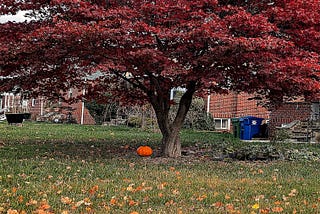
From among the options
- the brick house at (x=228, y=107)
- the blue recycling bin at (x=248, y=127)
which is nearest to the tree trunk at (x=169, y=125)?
the blue recycling bin at (x=248, y=127)

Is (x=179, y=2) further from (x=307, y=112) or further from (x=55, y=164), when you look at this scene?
(x=307, y=112)

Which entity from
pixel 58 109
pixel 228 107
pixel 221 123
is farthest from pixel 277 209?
pixel 58 109

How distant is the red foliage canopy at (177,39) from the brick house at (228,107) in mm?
12943

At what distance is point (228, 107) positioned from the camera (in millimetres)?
23922

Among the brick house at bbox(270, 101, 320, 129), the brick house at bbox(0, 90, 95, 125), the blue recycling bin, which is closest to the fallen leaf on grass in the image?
the brick house at bbox(270, 101, 320, 129)

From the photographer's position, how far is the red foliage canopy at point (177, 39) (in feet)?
25.8

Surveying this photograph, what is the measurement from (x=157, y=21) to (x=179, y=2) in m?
0.50

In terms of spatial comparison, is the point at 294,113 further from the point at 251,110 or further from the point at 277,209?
the point at 277,209

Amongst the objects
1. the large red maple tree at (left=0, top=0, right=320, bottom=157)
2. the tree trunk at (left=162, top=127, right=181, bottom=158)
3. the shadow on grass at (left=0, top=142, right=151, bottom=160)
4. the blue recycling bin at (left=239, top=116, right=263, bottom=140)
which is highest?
the large red maple tree at (left=0, top=0, right=320, bottom=157)

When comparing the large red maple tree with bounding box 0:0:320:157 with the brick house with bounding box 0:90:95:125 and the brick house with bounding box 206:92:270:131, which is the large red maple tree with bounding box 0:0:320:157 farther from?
the brick house with bounding box 0:90:95:125

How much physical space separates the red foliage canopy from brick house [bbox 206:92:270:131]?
12.9 meters

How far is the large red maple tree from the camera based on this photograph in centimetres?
788

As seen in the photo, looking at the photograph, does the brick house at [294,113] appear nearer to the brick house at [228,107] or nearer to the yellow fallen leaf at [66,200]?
the brick house at [228,107]

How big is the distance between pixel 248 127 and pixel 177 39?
10.1 metres
